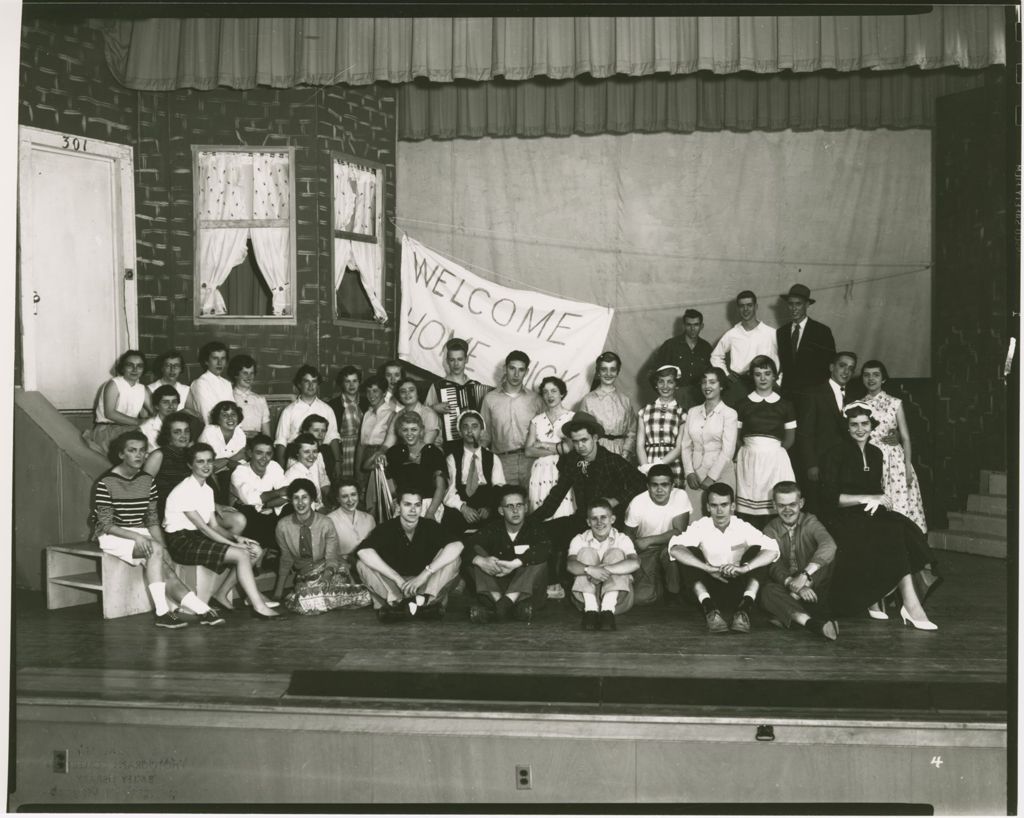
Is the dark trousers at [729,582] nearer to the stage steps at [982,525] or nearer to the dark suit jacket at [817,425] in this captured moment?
the dark suit jacket at [817,425]

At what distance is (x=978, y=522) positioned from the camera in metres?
7.51

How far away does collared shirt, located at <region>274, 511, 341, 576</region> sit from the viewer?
5.96 meters

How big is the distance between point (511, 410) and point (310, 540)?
157cm

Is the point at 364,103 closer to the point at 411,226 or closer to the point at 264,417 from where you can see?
the point at 411,226

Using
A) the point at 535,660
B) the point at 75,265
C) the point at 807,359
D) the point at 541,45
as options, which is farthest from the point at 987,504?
the point at 75,265

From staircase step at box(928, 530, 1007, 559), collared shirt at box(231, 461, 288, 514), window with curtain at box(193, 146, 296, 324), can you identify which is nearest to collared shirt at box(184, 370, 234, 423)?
collared shirt at box(231, 461, 288, 514)

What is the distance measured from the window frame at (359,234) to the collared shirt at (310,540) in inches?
97.5

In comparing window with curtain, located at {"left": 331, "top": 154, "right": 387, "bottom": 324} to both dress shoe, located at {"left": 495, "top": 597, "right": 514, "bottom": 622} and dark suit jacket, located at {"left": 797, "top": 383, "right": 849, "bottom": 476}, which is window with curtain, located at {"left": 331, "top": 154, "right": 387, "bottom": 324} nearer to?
dress shoe, located at {"left": 495, "top": 597, "right": 514, "bottom": 622}

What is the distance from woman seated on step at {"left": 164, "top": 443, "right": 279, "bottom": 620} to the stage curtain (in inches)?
113

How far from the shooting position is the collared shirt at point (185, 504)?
5801 millimetres

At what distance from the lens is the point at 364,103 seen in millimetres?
8438

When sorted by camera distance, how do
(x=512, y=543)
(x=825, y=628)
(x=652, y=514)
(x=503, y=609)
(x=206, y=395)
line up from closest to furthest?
1. (x=825, y=628)
2. (x=503, y=609)
3. (x=512, y=543)
4. (x=652, y=514)
5. (x=206, y=395)

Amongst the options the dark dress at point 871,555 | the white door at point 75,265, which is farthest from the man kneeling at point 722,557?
the white door at point 75,265

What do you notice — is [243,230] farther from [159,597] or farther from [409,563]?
[409,563]
